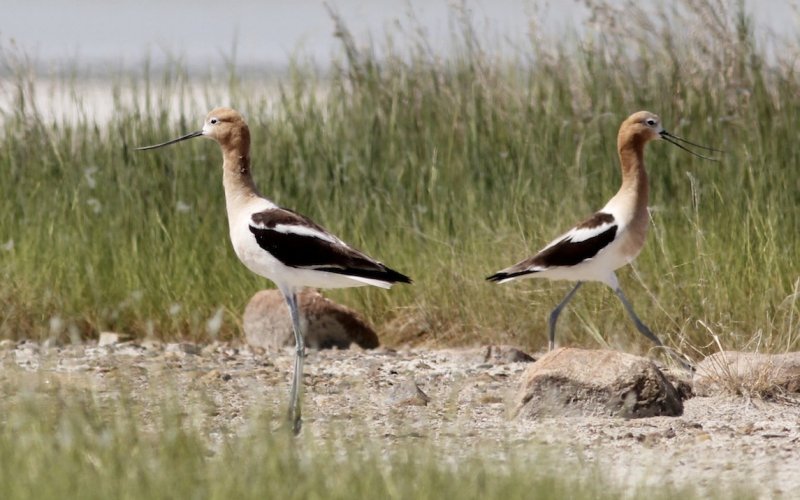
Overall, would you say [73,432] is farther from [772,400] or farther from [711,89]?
[711,89]

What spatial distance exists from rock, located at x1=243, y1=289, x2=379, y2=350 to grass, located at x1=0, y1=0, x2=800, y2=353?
0.25 metres

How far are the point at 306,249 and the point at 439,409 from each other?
999 mm

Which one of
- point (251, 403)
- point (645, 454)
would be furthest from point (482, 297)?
point (645, 454)

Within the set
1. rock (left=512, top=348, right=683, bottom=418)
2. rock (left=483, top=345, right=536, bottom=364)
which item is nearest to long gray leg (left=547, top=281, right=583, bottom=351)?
rock (left=483, top=345, right=536, bottom=364)

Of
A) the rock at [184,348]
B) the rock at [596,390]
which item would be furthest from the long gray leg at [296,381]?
the rock at [184,348]

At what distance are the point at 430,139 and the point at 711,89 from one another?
2155 mm

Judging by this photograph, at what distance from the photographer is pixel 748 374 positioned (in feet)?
22.6

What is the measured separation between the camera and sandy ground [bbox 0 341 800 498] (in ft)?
18.2

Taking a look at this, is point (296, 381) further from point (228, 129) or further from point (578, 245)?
point (578, 245)

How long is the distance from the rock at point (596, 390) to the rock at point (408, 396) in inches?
21.8

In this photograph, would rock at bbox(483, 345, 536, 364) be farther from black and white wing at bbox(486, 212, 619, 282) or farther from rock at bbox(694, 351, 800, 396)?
rock at bbox(694, 351, 800, 396)

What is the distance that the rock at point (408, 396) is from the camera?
6902 millimetres

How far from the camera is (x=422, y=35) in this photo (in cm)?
1159

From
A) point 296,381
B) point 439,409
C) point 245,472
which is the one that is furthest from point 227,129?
point 245,472
